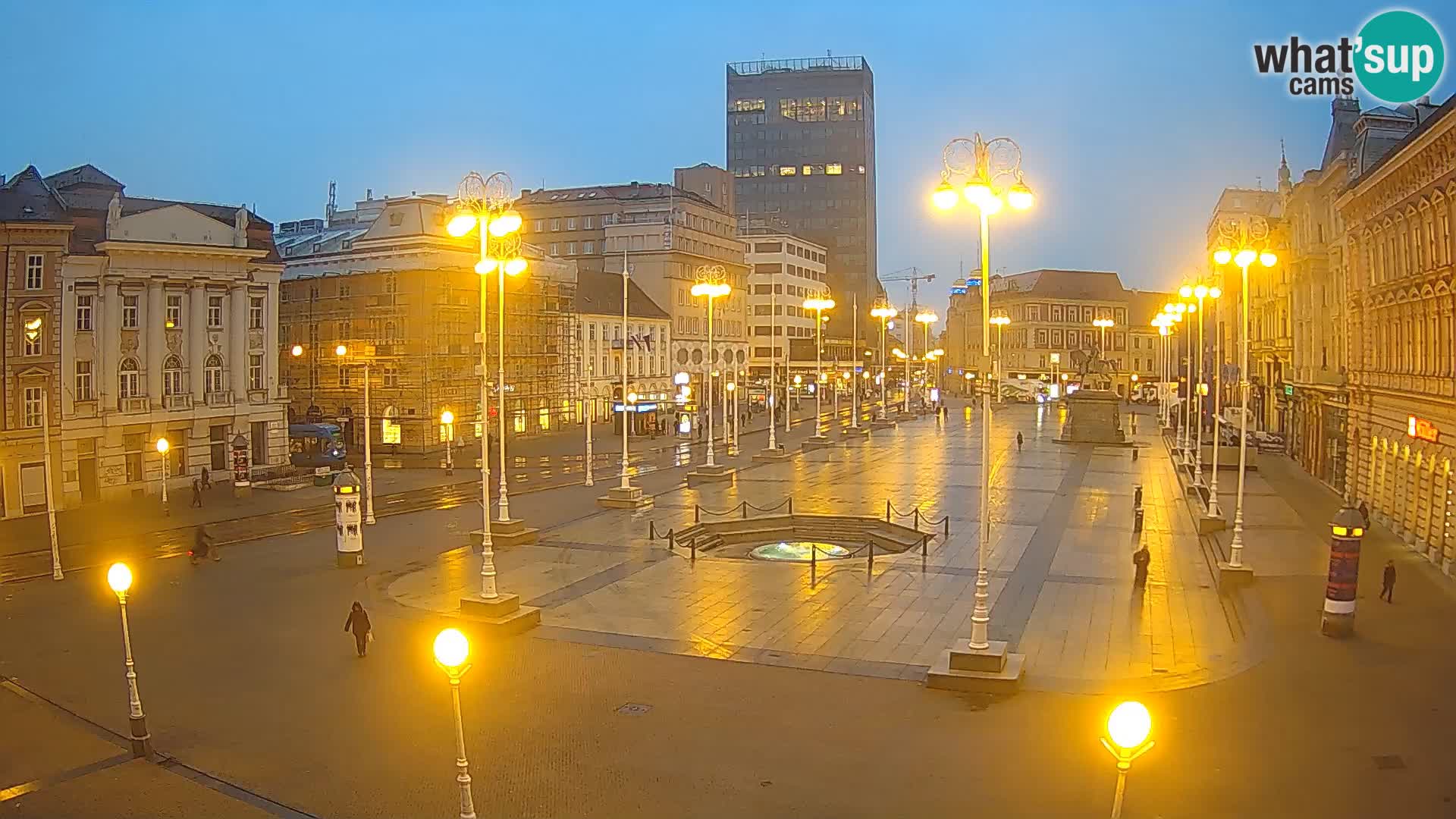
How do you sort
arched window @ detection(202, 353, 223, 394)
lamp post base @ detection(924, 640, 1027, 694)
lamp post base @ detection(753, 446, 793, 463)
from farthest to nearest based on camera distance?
lamp post base @ detection(753, 446, 793, 463), arched window @ detection(202, 353, 223, 394), lamp post base @ detection(924, 640, 1027, 694)

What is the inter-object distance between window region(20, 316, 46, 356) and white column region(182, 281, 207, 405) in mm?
8199

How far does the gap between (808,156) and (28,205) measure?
163705 millimetres

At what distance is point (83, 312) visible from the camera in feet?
152

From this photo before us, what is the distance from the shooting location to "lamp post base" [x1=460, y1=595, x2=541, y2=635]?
76.3 ft

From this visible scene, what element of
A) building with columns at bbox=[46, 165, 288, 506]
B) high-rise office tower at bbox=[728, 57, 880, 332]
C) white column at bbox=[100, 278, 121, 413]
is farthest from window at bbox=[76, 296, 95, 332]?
high-rise office tower at bbox=[728, 57, 880, 332]

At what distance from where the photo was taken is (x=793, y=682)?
773 inches

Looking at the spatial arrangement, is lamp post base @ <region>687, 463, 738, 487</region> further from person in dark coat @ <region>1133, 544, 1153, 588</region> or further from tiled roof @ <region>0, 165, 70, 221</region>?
tiled roof @ <region>0, 165, 70, 221</region>

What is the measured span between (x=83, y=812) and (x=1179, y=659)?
18257 millimetres

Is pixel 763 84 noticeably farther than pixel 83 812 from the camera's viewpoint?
Yes

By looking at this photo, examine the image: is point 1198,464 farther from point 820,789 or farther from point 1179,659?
point 820,789

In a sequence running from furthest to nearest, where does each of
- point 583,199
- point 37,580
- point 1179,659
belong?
point 583,199, point 37,580, point 1179,659

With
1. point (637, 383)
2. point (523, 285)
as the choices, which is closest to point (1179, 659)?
point (523, 285)

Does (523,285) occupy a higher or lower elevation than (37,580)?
higher

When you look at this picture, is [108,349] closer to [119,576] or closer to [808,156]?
[119,576]
